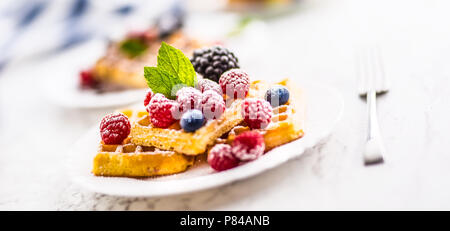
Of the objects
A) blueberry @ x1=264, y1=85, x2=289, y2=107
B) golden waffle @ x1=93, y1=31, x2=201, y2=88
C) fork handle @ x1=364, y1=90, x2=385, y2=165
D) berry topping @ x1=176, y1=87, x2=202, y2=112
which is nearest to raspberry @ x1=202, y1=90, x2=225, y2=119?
berry topping @ x1=176, y1=87, x2=202, y2=112

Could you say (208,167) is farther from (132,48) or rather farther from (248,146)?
(132,48)

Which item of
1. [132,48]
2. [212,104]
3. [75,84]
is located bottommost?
[212,104]

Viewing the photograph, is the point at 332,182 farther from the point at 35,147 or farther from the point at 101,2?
the point at 101,2

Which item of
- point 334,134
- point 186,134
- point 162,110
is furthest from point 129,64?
point 334,134

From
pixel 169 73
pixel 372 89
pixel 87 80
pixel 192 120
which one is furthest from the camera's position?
→ pixel 87 80

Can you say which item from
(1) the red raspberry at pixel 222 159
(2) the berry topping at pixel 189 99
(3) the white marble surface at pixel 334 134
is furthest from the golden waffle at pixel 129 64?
(1) the red raspberry at pixel 222 159

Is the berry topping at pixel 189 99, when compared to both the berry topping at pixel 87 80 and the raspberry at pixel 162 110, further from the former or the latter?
the berry topping at pixel 87 80

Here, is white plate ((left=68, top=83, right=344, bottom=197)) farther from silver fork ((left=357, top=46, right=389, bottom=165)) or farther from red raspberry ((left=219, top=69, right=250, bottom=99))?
red raspberry ((left=219, top=69, right=250, bottom=99))
